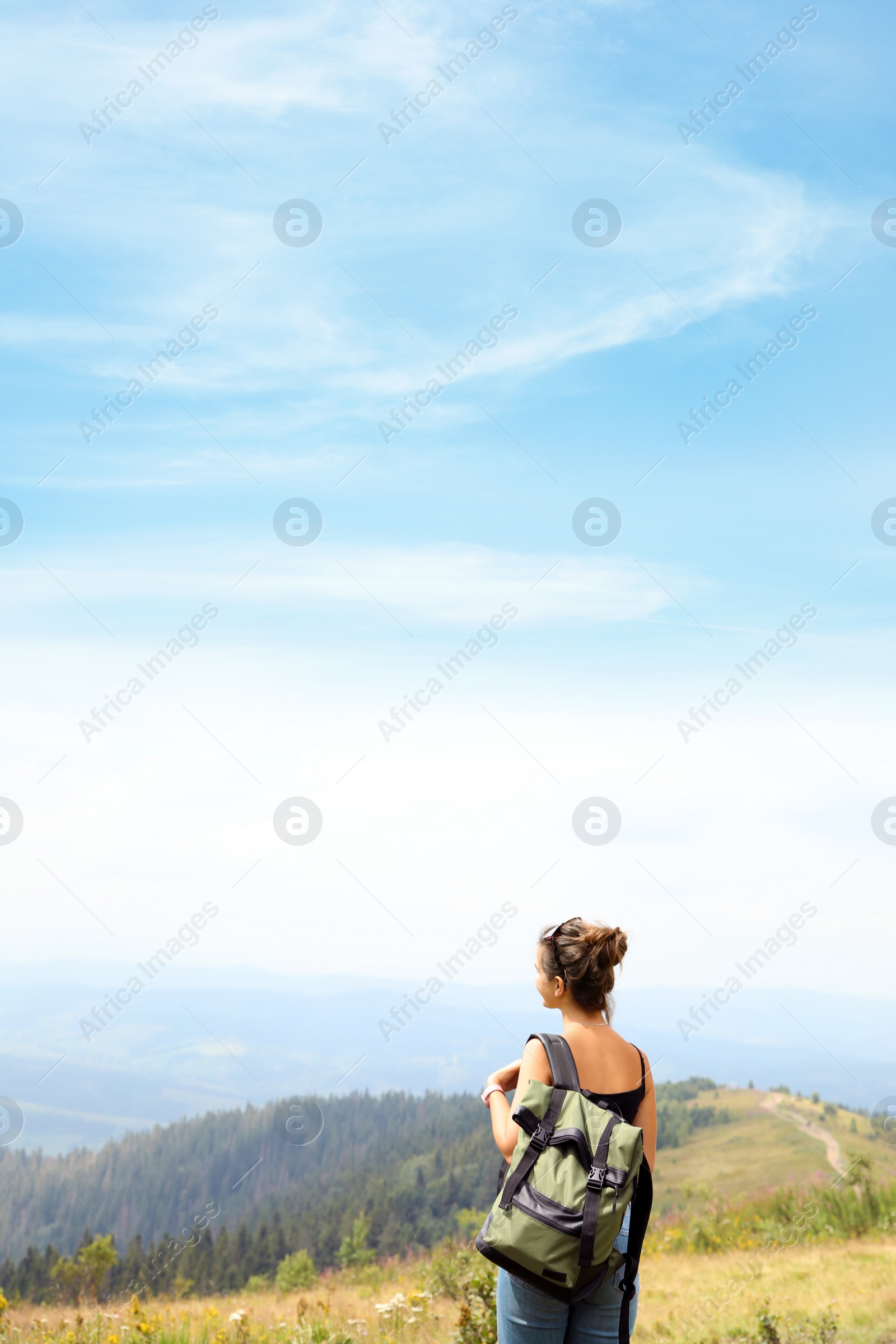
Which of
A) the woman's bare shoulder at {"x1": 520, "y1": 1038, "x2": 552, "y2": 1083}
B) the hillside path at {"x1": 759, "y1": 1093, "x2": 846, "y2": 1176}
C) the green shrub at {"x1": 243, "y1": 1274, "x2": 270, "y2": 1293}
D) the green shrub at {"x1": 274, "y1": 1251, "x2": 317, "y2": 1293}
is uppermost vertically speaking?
the woman's bare shoulder at {"x1": 520, "y1": 1038, "x2": 552, "y2": 1083}

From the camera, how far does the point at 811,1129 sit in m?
18.4

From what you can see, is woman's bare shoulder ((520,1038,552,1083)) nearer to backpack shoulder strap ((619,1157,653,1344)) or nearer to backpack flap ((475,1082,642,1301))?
backpack flap ((475,1082,642,1301))

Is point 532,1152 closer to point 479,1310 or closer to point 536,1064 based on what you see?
point 536,1064

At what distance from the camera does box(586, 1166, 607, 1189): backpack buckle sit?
294cm

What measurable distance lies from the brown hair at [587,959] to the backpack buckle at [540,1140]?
16.6 inches

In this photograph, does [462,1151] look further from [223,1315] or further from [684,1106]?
[223,1315]

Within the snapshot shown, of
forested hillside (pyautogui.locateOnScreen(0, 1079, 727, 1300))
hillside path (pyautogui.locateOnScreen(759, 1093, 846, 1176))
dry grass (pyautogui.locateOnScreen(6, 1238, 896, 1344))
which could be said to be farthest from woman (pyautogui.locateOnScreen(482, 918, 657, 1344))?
hillside path (pyautogui.locateOnScreen(759, 1093, 846, 1176))

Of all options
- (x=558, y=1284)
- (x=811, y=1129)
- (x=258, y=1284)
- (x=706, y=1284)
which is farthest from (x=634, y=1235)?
(x=811, y=1129)

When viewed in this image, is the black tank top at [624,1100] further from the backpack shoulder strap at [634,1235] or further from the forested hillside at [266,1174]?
the forested hillside at [266,1174]

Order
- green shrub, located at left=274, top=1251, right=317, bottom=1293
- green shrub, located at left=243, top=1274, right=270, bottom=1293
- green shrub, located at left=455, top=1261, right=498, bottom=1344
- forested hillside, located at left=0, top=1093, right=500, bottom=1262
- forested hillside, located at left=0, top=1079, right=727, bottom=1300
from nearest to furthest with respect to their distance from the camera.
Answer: green shrub, located at left=455, top=1261, right=498, bottom=1344, green shrub, located at left=274, top=1251, right=317, bottom=1293, green shrub, located at left=243, top=1274, right=270, bottom=1293, forested hillside, located at left=0, top=1079, right=727, bottom=1300, forested hillside, located at left=0, top=1093, right=500, bottom=1262

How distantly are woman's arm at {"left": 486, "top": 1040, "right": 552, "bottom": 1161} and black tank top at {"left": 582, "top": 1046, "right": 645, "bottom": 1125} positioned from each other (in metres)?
0.16

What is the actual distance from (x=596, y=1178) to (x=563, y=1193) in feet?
0.37

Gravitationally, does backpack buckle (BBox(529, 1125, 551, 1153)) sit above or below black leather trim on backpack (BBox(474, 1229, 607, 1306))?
above

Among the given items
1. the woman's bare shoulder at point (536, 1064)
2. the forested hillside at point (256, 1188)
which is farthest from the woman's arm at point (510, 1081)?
the forested hillside at point (256, 1188)
